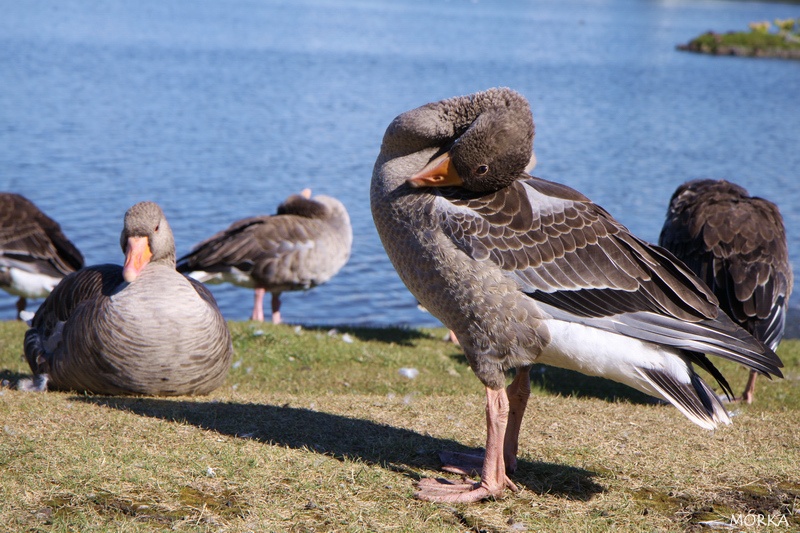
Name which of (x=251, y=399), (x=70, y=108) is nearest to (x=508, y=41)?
(x=70, y=108)

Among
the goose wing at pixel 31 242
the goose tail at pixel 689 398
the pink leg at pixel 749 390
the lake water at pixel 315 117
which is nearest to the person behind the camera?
the goose tail at pixel 689 398

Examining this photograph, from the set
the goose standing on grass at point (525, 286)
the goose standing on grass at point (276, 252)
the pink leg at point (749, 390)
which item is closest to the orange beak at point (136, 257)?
the goose standing on grass at point (525, 286)

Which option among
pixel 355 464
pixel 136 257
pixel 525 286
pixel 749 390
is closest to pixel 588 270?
pixel 525 286

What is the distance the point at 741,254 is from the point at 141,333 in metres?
5.68

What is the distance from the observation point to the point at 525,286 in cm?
489

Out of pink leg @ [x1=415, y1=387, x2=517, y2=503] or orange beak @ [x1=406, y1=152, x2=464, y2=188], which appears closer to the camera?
pink leg @ [x1=415, y1=387, x2=517, y2=503]

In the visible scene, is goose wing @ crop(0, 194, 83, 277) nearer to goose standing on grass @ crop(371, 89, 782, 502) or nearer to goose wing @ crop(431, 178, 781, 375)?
goose standing on grass @ crop(371, 89, 782, 502)

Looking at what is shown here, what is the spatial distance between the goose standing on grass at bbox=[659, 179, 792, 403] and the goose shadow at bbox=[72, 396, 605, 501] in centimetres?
350

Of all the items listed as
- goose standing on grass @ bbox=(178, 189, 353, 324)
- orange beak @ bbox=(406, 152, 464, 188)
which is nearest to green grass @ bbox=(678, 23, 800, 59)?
goose standing on grass @ bbox=(178, 189, 353, 324)

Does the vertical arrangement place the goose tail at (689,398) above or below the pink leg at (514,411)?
above

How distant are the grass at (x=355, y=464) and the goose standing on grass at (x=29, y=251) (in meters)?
3.74

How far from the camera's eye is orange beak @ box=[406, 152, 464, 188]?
5012mm

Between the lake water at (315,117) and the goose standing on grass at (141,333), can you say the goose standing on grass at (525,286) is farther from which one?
the lake water at (315,117)

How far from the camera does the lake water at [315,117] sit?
19.5 metres
